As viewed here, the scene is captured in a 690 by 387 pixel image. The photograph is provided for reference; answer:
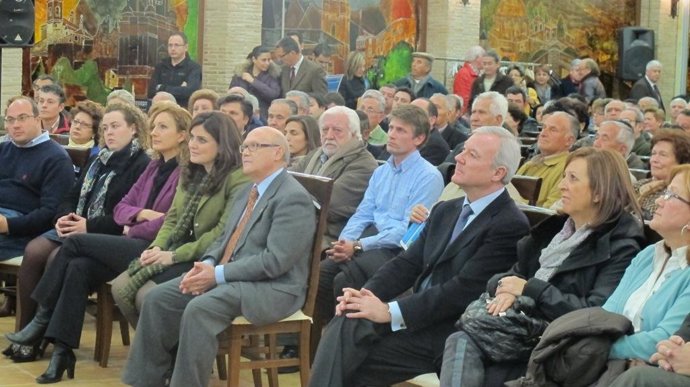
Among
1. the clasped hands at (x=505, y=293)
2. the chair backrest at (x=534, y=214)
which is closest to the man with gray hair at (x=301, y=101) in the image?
the chair backrest at (x=534, y=214)

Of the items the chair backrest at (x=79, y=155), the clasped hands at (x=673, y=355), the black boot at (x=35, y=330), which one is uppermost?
the chair backrest at (x=79, y=155)

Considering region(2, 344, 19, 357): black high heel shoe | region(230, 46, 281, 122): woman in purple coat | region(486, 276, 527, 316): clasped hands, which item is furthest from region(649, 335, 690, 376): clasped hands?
region(230, 46, 281, 122): woman in purple coat

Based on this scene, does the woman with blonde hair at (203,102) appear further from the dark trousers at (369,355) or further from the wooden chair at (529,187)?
the dark trousers at (369,355)

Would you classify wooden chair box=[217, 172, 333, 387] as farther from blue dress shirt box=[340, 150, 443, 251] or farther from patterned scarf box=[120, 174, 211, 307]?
blue dress shirt box=[340, 150, 443, 251]

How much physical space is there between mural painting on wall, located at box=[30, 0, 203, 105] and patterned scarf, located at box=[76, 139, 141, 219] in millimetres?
9957

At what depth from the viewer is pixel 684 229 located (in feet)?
15.0

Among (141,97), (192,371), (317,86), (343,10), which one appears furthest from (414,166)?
(343,10)

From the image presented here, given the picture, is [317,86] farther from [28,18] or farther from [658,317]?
[658,317]

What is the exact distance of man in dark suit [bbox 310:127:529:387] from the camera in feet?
17.4

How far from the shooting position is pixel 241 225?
6297 millimetres

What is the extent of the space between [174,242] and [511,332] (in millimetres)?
2416

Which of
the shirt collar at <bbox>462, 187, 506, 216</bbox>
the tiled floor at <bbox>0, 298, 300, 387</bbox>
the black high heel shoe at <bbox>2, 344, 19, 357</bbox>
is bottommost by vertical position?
the tiled floor at <bbox>0, 298, 300, 387</bbox>

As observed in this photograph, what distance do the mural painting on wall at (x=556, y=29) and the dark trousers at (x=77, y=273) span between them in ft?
53.1

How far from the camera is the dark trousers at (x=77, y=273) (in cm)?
684
